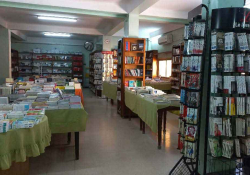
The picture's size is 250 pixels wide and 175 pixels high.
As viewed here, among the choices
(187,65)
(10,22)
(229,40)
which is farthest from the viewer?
(10,22)

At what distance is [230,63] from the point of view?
2.46m

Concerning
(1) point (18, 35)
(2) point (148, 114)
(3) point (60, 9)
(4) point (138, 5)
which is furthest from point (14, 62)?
(2) point (148, 114)

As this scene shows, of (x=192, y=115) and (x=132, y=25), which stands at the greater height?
(x=132, y=25)

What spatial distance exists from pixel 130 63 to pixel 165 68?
18.2ft

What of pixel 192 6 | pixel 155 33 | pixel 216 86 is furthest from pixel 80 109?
pixel 155 33

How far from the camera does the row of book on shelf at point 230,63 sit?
2461 mm

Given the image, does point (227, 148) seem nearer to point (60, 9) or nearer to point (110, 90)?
point (60, 9)

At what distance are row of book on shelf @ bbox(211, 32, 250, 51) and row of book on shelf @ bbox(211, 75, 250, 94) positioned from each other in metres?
0.34

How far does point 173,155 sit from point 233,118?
165 cm

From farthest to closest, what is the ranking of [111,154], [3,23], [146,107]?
[3,23] < [146,107] < [111,154]

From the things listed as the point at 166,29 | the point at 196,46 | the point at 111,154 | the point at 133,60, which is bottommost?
the point at 111,154

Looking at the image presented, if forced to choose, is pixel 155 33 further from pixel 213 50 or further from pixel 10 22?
pixel 213 50

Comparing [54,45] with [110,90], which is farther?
[54,45]

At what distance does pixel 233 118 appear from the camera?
8.37 feet
